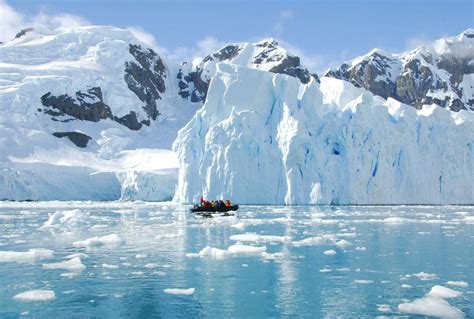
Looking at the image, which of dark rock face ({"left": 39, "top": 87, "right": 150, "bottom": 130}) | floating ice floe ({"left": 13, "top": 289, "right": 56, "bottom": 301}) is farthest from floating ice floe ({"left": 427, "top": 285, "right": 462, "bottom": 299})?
dark rock face ({"left": 39, "top": 87, "right": 150, "bottom": 130})

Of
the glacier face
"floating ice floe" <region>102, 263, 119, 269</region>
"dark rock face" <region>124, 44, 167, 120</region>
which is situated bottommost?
"floating ice floe" <region>102, 263, 119, 269</region>

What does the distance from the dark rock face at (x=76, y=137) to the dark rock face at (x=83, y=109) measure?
360cm

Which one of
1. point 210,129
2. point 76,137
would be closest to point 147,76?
point 76,137

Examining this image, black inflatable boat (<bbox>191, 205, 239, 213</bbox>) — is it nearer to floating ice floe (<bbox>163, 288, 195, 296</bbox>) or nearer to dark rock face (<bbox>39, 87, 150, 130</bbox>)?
floating ice floe (<bbox>163, 288, 195, 296</bbox>)

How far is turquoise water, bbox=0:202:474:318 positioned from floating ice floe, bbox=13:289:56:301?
0.15 metres

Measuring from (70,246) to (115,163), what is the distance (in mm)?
58098

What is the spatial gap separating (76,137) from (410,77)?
69036mm

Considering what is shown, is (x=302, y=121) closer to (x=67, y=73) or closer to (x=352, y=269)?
(x=352, y=269)

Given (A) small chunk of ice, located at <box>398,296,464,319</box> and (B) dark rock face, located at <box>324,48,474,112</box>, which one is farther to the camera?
(B) dark rock face, located at <box>324,48,474,112</box>

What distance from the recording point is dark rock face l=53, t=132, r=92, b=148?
8194cm

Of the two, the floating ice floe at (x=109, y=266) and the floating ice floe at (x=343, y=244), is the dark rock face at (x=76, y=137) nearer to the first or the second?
the floating ice floe at (x=343, y=244)

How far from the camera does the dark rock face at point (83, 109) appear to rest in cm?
8512

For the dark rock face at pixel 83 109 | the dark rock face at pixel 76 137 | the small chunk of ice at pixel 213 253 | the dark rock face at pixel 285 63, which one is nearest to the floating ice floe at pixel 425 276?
the small chunk of ice at pixel 213 253

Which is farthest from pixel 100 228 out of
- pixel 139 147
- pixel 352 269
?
pixel 139 147
